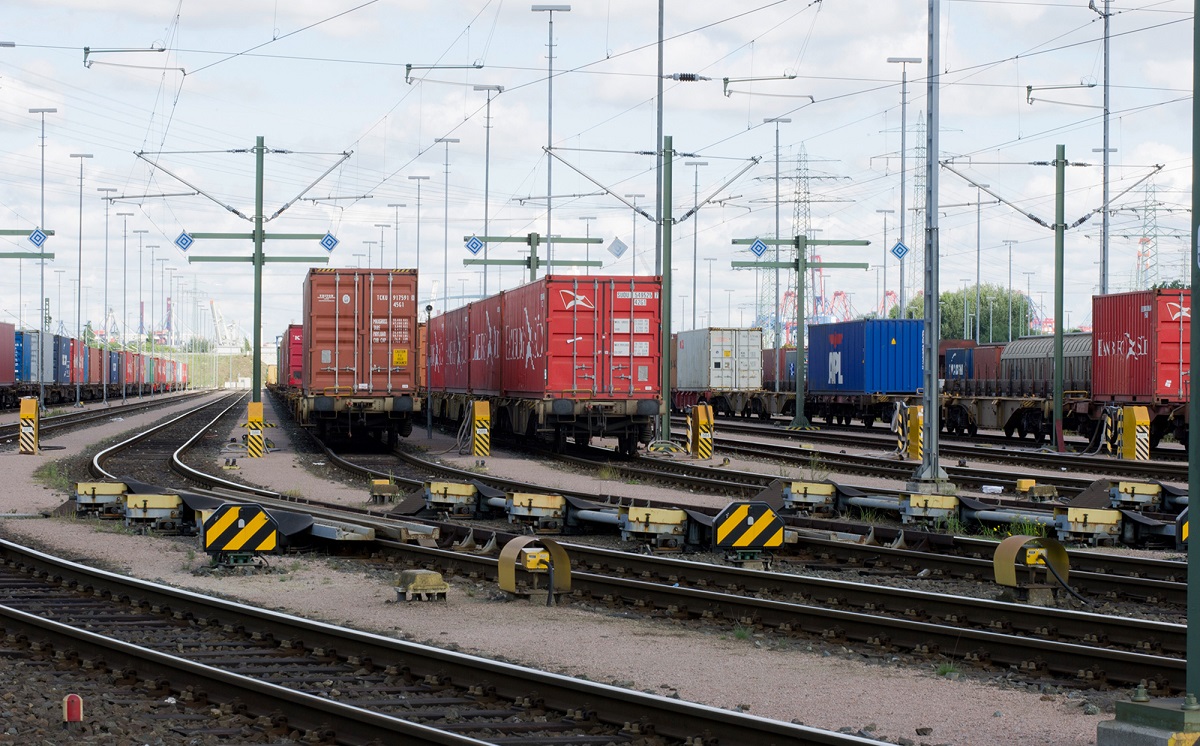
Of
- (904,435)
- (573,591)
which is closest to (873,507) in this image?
(573,591)

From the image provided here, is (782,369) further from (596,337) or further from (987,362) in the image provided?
(596,337)

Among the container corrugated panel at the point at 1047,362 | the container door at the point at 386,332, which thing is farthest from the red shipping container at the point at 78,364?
the container corrugated panel at the point at 1047,362

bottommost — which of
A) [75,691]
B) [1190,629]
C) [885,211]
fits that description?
[75,691]

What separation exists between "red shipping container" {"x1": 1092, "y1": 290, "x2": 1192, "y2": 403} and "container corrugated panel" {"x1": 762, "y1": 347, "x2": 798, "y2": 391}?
20252 millimetres

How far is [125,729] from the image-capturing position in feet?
24.0

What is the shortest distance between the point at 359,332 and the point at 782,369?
28332 millimetres

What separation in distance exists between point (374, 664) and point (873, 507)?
396 inches

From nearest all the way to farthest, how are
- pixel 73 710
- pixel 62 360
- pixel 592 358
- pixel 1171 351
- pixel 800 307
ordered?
pixel 73 710 < pixel 592 358 < pixel 1171 351 < pixel 800 307 < pixel 62 360

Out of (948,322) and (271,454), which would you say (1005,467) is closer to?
(271,454)

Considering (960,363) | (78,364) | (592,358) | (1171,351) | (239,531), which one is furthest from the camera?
(78,364)

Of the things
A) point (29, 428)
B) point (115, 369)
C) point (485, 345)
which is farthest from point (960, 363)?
point (115, 369)

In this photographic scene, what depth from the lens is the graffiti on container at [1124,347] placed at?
3391cm

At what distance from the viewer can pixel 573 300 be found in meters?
30.2

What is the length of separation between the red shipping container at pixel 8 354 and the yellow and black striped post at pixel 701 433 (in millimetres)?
44416
